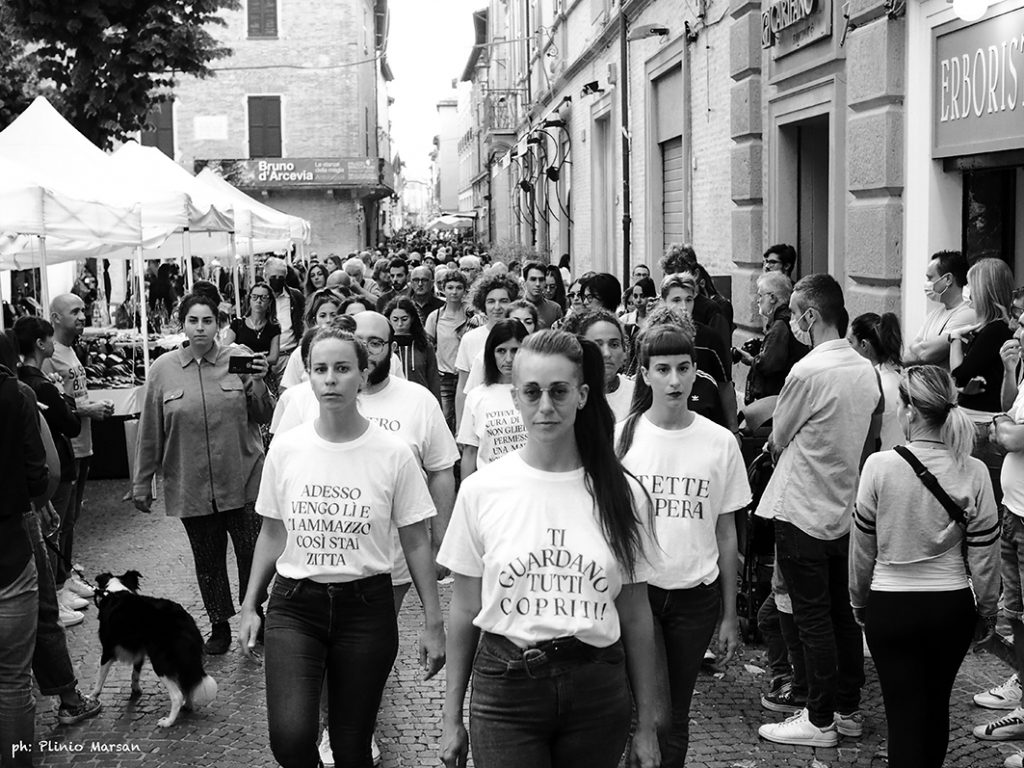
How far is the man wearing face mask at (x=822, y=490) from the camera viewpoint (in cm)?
549

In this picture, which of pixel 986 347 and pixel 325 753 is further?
pixel 986 347

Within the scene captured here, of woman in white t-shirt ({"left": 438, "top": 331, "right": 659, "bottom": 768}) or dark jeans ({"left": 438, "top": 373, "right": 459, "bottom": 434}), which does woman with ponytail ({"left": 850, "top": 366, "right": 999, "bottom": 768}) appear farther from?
dark jeans ({"left": 438, "top": 373, "right": 459, "bottom": 434})

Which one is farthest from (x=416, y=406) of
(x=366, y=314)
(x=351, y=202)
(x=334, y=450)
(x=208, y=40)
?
(x=351, y=202)

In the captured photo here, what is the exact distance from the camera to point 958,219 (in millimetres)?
8555

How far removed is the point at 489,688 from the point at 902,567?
1887 millimetres

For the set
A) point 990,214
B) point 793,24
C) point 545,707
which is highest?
point 793,24

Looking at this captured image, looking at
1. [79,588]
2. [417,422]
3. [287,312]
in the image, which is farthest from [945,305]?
[287,312]

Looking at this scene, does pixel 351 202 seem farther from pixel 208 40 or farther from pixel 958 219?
pixel 958 219

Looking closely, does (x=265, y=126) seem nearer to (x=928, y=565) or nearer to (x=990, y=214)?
(x=990, y=214)

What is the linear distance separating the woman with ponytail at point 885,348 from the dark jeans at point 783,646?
1034 millimetres

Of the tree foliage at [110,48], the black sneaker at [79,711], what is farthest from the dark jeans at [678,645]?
the tree foliage at [110,48]

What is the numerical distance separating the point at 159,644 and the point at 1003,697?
3.72 m

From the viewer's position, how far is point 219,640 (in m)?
7.05

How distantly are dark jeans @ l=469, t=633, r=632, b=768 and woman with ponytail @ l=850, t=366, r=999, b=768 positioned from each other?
5.11 feet
